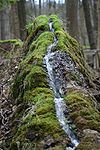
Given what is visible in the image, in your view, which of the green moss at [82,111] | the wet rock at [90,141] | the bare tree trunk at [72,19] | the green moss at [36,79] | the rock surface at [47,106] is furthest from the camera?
the bare tree trunk at [72,19]

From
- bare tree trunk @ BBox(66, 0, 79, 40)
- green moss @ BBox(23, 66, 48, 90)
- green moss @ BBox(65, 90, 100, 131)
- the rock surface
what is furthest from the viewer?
bare tree trunk @ BBox(66, 0, 79, 40)

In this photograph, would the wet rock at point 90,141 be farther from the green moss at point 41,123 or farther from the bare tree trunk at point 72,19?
the bare tree trunk at point 72,19

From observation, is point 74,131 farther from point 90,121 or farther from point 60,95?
point 60,95

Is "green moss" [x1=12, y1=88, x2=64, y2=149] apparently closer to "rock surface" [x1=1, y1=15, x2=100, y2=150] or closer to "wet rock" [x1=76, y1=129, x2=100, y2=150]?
"rock surface" [x1=1, y1=15, x2=100, y2=150]

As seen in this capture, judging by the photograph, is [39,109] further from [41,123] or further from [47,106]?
[41,123]

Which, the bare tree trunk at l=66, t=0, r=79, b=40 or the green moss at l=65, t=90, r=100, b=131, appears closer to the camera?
the green moss at l=65, t=90, r=100, b=131

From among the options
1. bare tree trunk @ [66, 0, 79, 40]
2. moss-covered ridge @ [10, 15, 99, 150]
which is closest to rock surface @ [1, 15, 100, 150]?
moss-covered ridge @ [10, 15, 99, 150]

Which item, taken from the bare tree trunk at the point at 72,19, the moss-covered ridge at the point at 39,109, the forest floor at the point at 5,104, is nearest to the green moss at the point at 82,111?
the moss-covered ridge at the point at 39,109

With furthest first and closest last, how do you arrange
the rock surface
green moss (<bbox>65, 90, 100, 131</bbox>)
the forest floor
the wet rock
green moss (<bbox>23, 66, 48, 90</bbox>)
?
green moss (<bbox>23, 66, 48, 90</bbox>) → the forest floor → green moss (<bbox>65, 90, 100, 131</bbox>) → the rock surface → the wet rock

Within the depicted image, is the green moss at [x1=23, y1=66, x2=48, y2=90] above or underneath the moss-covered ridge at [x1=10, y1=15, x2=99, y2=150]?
above

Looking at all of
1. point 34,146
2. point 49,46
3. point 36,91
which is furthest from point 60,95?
point 49,46

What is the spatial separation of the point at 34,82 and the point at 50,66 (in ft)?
1.42

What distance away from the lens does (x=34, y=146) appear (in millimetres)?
2938

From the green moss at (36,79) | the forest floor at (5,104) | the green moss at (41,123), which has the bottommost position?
the forest floor at (5,104)
